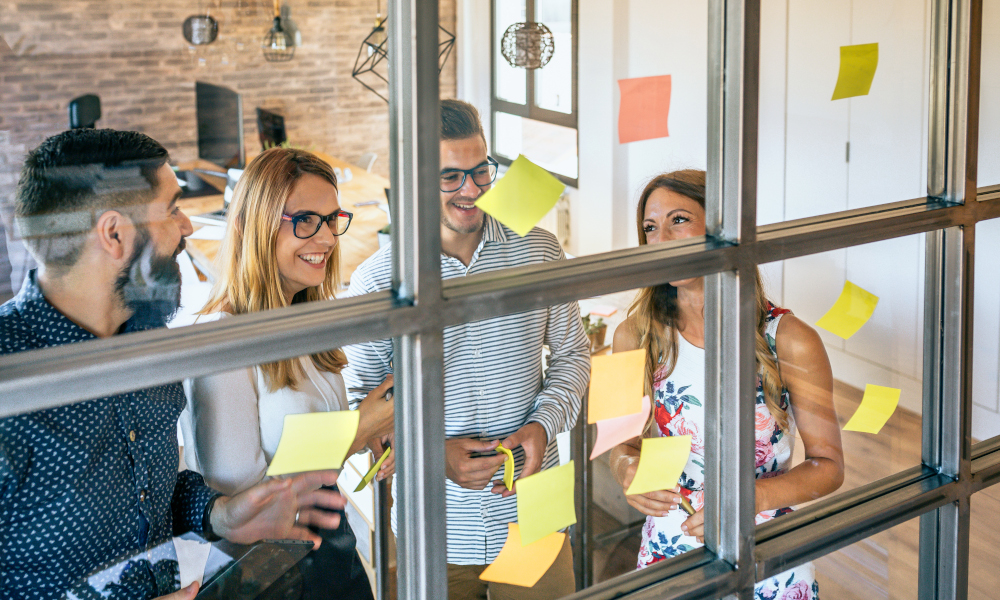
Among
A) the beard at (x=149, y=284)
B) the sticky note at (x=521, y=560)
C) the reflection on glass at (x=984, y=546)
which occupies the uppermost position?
the beard at (x=149, y=284)

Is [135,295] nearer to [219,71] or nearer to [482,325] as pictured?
[219,71]

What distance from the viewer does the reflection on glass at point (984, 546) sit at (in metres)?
1.09

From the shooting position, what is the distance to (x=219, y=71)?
0.59 meters

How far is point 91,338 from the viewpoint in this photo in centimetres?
56

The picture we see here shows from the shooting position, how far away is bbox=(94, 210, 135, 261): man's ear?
56 cm

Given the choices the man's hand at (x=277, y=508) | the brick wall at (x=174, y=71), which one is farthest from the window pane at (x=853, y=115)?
the man's hand at (x=277, y=508)

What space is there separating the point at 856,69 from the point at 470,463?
62 centimetres


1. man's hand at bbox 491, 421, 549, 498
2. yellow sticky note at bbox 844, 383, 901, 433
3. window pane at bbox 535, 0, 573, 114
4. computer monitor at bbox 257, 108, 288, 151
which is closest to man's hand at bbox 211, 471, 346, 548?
man's hand at bbox 491, 421, 549, 498

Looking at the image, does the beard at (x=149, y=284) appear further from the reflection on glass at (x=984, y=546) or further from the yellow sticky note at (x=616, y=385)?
the reflection on glass at (x=984, y=546)

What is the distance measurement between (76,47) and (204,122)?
0.09 m

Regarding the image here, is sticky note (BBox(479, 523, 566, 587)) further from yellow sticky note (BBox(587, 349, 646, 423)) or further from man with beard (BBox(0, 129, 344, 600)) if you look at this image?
man with beard (BBox(0, 129, 344, 600))

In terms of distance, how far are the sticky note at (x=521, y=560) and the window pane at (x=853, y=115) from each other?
429 mm

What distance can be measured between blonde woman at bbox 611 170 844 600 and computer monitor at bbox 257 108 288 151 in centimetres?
35

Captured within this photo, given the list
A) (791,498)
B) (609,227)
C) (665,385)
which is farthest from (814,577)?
(609,227)
